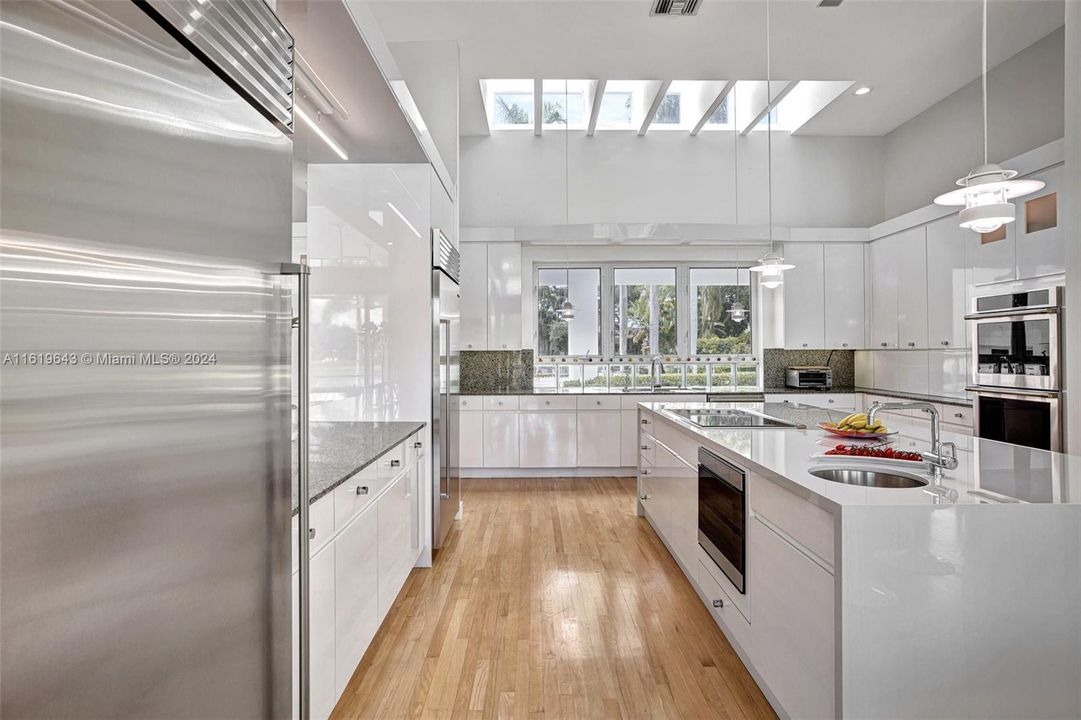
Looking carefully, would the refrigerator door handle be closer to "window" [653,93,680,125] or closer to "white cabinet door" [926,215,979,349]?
"white cabinet door" [926,215,979,349]

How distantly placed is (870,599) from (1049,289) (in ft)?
10.6

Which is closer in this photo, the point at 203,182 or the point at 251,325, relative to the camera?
the point at 203,182

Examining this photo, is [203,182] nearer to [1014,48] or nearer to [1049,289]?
[1049,289]

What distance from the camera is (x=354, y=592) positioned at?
77.0 inches

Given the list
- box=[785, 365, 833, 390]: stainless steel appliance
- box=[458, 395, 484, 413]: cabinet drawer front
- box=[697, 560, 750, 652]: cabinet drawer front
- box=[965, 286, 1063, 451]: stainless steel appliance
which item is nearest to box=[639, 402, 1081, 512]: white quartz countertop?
box=[697, 560, 750, 652]: cabinet drawer front

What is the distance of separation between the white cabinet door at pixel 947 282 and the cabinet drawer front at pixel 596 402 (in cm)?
289

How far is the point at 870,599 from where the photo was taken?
4.85ft

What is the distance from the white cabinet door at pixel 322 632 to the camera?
1.56 m

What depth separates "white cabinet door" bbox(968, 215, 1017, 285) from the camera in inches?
150

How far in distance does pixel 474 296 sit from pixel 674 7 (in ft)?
10.7

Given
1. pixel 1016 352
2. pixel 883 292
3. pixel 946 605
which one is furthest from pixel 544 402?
pixel 946 605

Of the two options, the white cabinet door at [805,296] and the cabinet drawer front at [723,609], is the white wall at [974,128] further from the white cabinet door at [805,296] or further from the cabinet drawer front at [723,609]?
the cabinet drawer front at [723,609]

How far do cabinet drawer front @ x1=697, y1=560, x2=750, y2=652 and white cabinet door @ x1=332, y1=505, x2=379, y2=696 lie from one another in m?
1.50

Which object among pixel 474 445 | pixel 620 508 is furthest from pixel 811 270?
pixel 474 445
